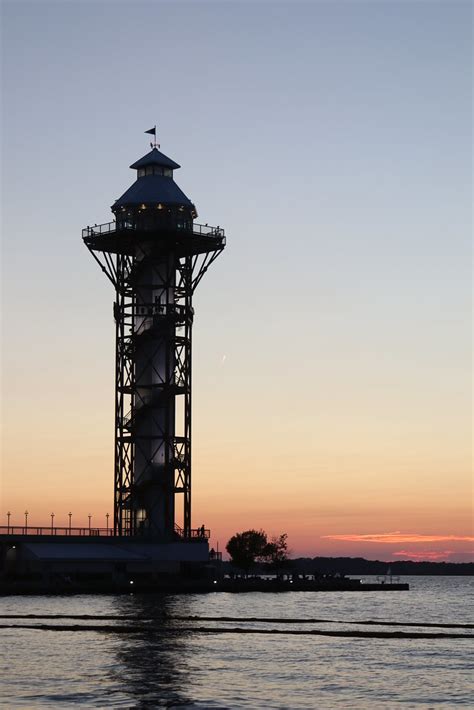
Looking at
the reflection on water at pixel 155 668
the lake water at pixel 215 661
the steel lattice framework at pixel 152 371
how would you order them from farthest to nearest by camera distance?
the steel lattice framework at pixel 152 371
the lake water at pixel 215 661
the reflection on water at pixel 155 668

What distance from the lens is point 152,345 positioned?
16400 cm

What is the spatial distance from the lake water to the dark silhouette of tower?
34549 mm

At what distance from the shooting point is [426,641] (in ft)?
324

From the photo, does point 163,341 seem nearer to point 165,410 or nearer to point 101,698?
point 165,410

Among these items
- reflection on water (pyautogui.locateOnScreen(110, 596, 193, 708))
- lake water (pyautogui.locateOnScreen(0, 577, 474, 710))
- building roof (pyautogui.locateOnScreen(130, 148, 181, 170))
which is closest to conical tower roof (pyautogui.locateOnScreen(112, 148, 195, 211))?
building roof (pyautogui.locateOnScreen(130, 148, 181, 170))

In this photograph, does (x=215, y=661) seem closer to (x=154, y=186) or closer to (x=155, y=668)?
(x=155, y=668)

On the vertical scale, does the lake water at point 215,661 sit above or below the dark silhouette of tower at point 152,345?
below

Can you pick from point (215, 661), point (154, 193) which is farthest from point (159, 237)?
point (215, 661)

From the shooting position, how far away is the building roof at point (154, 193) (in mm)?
170125

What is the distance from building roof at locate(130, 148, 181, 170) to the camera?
176 m

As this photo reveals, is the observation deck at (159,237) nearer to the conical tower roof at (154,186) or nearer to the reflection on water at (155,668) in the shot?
the conical tower roof at (154,186)

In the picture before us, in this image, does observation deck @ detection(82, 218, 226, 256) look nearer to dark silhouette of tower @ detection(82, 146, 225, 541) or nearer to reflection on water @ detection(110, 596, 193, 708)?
dark silhouette of tower @ detection(82, 146, 225, 541)

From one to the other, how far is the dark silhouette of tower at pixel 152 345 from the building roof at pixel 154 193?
6.8 inches

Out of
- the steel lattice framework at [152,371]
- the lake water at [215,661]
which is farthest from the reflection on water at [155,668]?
the steel lattice framework at [152,371]
